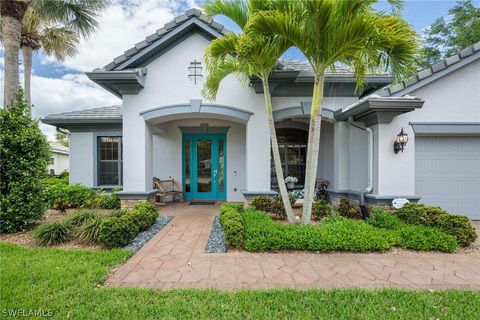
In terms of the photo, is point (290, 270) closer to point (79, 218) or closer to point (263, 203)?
point (263, 203)

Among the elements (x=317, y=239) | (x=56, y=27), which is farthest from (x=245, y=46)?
(x=56, y=27)

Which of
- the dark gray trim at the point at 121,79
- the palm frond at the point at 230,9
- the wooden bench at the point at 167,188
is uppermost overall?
the palm frond at the point at 230,9

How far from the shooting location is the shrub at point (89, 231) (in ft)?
16.0

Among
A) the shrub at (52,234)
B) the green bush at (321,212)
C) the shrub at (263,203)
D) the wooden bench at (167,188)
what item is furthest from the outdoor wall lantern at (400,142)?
the shrub at (52,234)

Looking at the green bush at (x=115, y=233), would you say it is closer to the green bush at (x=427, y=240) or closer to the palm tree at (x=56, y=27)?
the green bush at (x=427, y=240)

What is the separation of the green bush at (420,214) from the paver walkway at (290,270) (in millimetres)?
863

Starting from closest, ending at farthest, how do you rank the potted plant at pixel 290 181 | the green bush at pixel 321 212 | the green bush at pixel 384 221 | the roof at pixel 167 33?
the green bush at pixel 384 221, the green bush at pixel 321 212, the roof at pixel 167 33, the potted plant at pixel 290 181

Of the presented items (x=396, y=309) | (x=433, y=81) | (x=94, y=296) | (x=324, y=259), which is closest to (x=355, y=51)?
(x=433, y=81)

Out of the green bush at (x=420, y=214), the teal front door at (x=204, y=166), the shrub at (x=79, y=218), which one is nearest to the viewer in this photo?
the green bush at (x=420, y=214)

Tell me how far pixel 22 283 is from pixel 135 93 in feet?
18.2

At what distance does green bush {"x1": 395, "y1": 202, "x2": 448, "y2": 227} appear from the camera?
510 centimetres

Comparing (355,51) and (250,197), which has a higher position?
(355,51)

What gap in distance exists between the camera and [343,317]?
2613 millimetres

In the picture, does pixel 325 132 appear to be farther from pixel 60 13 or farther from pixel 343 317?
pixel 60 13
